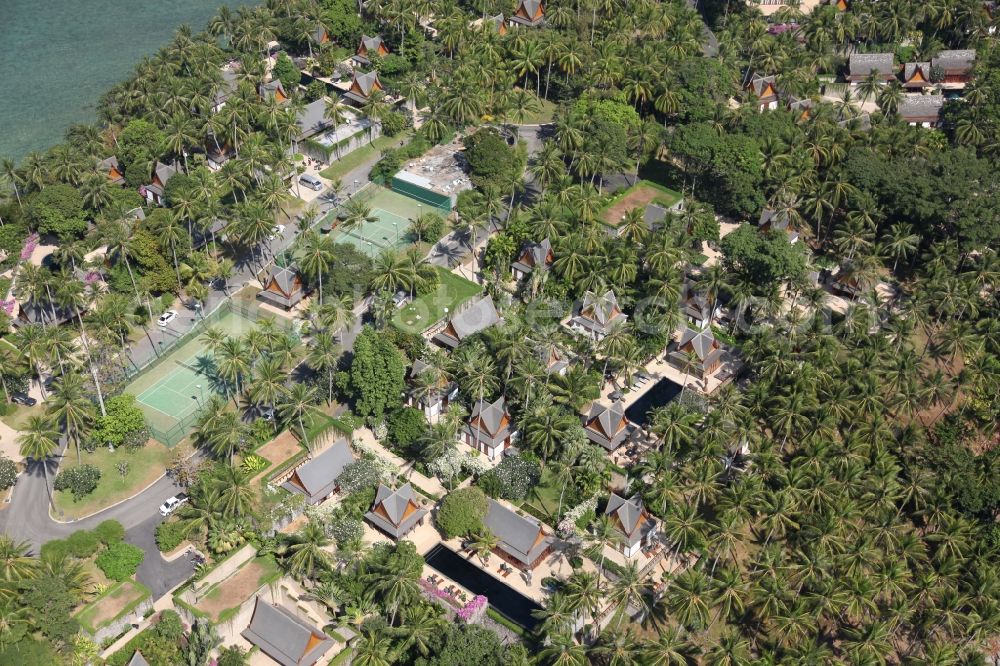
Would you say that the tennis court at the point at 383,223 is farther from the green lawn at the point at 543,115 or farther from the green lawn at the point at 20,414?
the green lawn at the point at 20,414

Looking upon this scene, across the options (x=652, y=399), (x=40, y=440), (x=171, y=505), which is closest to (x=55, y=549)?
(x=171, y=505)

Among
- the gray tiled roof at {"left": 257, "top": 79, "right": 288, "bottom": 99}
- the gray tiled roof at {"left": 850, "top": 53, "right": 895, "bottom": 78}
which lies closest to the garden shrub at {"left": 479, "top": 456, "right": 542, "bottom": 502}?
the gray tiled roof at {"left": 257, "top": 79, "right": 288, "bottom": 99}

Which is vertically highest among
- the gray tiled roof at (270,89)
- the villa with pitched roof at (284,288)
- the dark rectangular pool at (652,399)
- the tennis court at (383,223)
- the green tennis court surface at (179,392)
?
the gray tiled roof at (270,89)

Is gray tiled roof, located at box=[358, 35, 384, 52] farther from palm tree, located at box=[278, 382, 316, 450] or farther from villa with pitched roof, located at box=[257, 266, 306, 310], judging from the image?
palm tree, located at box=[278, 382, 316, 450]

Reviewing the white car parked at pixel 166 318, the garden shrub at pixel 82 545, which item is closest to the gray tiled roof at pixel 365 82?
the white car parked at pixel 166 318

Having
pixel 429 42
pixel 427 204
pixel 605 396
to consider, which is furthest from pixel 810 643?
pixel 429 42

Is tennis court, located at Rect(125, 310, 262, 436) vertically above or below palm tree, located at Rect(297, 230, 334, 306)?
below

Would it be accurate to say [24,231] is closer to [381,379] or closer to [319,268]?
[319,268]
